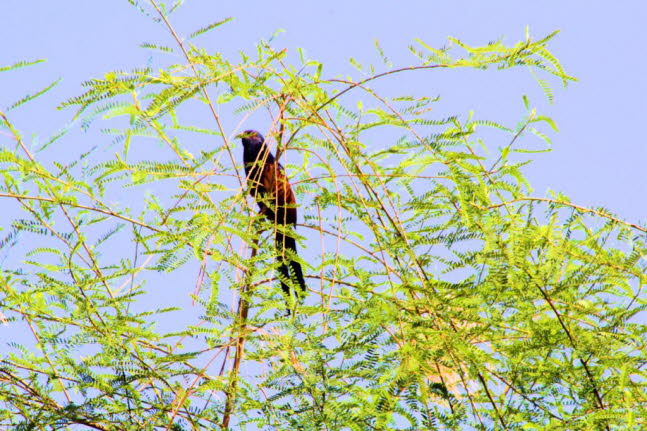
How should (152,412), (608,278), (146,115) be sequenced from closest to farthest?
(146,115) → (608,278) → (152,412)

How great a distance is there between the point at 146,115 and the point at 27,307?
1.06m

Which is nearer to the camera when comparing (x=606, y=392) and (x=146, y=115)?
(x=146, y=115)

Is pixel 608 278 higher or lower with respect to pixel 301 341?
higher

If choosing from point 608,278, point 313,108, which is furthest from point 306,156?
point 608,278

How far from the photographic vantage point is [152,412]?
7.59 ft

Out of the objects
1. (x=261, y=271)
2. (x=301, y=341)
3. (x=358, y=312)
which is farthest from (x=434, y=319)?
(x=261, y=271)

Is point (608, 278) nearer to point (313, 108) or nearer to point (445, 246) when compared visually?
point (445, 246)

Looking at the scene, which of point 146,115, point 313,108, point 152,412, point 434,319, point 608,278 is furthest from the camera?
point 152,412

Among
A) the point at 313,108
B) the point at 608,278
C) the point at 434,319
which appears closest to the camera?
the point at 434,319

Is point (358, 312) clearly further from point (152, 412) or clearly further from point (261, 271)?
point (152, 412)

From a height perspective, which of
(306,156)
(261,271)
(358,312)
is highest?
(306,156)

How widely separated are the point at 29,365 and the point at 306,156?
→ 1.35 m

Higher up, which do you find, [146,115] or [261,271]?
[146,115]

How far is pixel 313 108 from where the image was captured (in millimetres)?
2020
